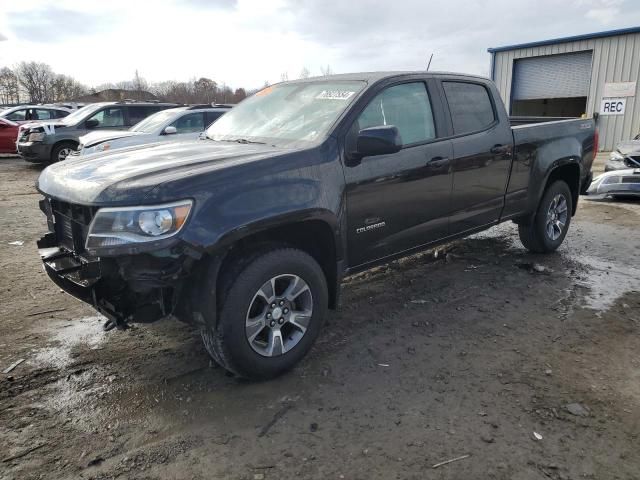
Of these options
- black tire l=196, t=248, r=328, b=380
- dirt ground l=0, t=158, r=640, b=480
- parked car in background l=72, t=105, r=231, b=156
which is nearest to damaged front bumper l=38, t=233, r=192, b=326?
black tire l=196, t=248, r=328, b=380

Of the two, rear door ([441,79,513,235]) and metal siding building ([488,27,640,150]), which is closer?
rear door ([441,79,513,235])

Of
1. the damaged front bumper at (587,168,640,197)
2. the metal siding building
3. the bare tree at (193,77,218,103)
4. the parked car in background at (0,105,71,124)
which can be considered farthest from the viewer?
the bare tree at (193,77,218,103)

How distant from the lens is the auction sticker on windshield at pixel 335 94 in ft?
12.0

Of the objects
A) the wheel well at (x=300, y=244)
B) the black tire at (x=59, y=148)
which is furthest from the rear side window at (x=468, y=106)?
the black tire at (x=59, y=148)

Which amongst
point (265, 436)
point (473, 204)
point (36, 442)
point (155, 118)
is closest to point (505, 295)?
point (473, 204)

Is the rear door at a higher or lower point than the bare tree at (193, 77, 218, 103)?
lower

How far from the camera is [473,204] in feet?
14.8

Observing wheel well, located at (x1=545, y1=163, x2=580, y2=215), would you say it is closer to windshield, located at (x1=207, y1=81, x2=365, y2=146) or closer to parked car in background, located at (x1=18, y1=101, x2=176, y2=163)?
windshield, located at (x1=207, y1=81, x2=365, y2=146)

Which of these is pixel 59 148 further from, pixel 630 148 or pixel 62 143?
pixel 630 148

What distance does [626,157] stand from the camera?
29.2 feet

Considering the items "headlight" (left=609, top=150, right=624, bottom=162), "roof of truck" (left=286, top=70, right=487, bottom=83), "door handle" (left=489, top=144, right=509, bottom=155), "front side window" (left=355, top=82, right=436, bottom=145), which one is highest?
"roof of truck" (left=286, top=70, right=487, bottom=83)

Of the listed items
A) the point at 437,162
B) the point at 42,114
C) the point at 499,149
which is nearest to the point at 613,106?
the point at 499,149

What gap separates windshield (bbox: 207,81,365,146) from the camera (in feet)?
11.7

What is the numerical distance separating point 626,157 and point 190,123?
830 cm
